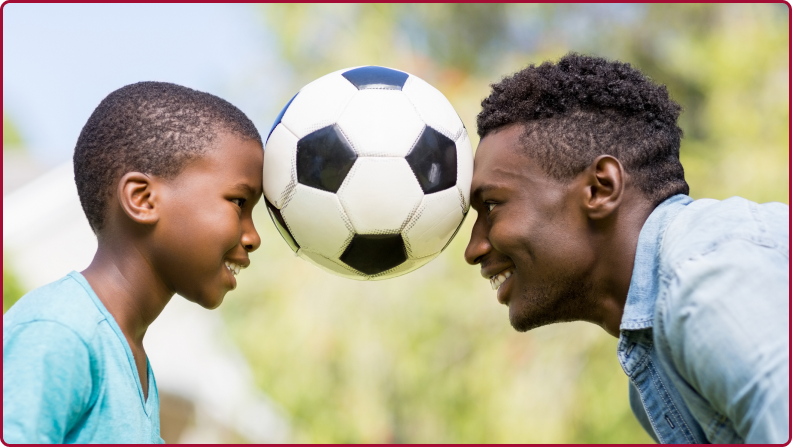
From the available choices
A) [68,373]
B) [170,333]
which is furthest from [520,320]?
[170,333]

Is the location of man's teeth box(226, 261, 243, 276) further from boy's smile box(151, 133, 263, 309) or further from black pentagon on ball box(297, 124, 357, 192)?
black pentagon on ball box(297, 124, 357, 192)

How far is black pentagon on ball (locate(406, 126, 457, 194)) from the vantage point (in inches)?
102

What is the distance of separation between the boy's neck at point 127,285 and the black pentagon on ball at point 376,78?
1.05m

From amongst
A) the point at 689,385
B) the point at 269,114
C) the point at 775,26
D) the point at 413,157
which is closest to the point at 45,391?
the point at 413,157

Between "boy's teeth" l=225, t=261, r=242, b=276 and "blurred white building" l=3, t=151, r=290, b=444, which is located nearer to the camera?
"boy's teeth" l=225, t=261, r=242, b=276

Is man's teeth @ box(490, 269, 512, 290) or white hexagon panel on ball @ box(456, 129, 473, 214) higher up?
white hexagon panel on ball @ box(456, 129, 473, 214)

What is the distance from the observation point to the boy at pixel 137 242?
217cm

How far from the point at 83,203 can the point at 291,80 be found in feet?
18.3

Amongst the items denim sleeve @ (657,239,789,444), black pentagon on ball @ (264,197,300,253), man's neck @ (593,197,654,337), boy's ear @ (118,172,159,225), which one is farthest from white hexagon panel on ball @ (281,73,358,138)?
denim sleeve @ (657,239,789,444)

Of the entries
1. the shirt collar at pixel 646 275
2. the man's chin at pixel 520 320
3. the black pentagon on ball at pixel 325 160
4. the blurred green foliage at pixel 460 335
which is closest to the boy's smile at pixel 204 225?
the black pentagon on ball at pixel 325 160

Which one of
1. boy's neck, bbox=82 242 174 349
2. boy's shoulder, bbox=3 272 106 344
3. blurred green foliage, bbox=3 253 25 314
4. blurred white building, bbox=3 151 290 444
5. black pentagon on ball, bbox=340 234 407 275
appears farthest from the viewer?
blurred white building, bbox=3 151 290 444

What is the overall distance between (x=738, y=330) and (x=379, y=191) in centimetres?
127

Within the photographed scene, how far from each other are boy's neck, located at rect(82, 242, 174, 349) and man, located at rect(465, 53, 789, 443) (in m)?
1.22

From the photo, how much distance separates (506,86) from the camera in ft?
9.39
